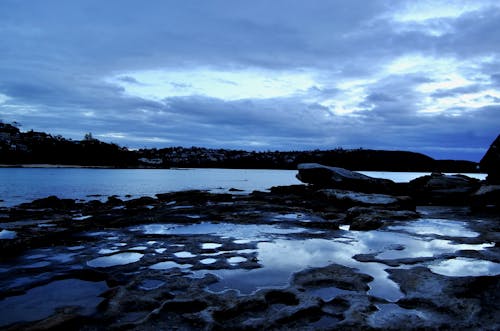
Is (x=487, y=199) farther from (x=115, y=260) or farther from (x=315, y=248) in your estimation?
(x=115, y=260)

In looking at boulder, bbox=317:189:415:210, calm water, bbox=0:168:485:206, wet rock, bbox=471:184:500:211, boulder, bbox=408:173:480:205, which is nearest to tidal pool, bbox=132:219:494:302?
boulder, bbox=317:189:415:210

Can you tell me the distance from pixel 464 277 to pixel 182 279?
527 cm

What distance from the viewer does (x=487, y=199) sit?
18156mm

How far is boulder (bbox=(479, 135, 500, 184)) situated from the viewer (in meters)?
20.8

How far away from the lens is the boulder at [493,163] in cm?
2077

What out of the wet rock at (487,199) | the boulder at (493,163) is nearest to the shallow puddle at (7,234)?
the wet rock at (487,199)

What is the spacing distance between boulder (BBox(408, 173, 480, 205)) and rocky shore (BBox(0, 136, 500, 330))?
8.93 meters

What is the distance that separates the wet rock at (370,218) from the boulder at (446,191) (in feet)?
31.6

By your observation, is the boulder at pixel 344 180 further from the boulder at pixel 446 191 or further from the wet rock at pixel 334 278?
the wet rock at pixel 334 278

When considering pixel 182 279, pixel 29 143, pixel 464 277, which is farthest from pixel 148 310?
pixel 29 143

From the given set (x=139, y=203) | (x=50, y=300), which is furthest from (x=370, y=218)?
(x=139, y=203)

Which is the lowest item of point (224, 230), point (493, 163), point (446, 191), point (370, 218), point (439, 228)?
point (224, 230)

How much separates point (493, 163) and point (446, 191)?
11.9ft

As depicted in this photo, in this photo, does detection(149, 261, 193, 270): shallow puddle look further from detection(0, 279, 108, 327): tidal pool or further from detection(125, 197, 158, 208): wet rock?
detection(125, 197, 158, 208): wet rock
